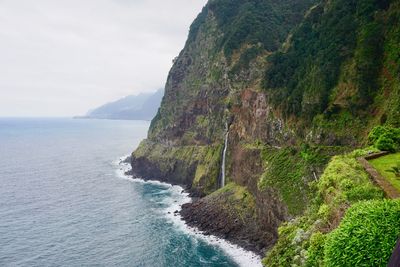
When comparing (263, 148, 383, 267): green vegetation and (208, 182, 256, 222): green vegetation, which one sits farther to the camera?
(208, 182, 256, 222): green vegetation

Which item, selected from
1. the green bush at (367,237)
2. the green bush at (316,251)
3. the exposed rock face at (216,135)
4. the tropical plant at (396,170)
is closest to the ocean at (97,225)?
the exposed rock face at (216,135)

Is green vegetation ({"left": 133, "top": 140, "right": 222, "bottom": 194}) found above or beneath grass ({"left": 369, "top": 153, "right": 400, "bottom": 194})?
beneath

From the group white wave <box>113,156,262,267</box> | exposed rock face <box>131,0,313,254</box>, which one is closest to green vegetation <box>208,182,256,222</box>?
exposed rock face <box>131,0,313,254</box>

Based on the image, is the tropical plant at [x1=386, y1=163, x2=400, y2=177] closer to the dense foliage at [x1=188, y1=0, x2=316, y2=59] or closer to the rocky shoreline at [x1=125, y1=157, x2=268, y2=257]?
the rocky shoreline at [x1=125, y1=157, x2=268, y2=257]

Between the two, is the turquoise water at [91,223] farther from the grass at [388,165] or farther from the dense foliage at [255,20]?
the dense foliage at [255,20]

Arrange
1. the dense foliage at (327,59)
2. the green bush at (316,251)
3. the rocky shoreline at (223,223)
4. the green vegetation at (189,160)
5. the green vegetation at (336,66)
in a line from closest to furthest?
the green bush at (316,251) < the green vegetation at (336,66) < the dense foliage at (327,59) < the rocky shoreline at (223,223) < the green vegetation at (189,160)
